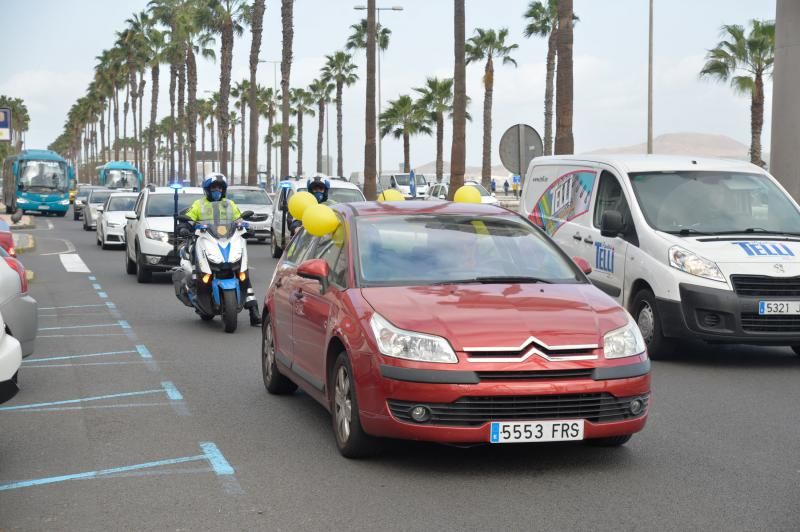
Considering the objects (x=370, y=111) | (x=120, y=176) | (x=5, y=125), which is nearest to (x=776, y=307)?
(x=370, y=111)

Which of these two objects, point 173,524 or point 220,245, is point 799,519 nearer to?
point 173,524

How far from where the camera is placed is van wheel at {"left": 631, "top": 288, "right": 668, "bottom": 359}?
11.6m

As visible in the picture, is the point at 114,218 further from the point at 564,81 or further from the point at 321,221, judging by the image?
the point at 321,221

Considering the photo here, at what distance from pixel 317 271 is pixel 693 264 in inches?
188

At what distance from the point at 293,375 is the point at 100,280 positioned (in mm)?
14276

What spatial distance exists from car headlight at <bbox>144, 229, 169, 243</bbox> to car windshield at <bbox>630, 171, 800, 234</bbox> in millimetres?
10872

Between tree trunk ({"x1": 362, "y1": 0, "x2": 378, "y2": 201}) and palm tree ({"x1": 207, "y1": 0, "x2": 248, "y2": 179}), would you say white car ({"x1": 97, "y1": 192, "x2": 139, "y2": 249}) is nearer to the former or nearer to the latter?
tree trunk ({"x1": 362, "y1": 0, "x2": 378, "y2": 201})

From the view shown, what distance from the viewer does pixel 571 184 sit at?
564 inches

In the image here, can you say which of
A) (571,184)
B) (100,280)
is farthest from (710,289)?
(100,280)

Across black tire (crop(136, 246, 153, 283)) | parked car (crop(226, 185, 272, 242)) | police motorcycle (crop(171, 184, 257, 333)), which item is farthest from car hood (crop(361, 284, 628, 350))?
parked car (crop(226, 185, 272, 242))

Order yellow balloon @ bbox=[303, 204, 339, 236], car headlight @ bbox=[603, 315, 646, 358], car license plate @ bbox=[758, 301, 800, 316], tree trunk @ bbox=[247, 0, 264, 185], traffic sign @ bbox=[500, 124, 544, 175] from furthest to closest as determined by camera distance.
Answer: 1. tree trunk @ bbox=[247, 0, 264, 185]
2. traffic sign @ bbox=[500, 124, 544, 175]
3. car license plate @ bbox=[758, 301, 800, 316]
4. yellow balloon @ bbox=[303, 204, 339, 236]
5. car headlight @ bbox=[603, 315, 646, 358]

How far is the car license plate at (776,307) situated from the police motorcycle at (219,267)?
606cm

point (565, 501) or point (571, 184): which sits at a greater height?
point (571, 184)

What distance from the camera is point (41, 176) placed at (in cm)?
6241
